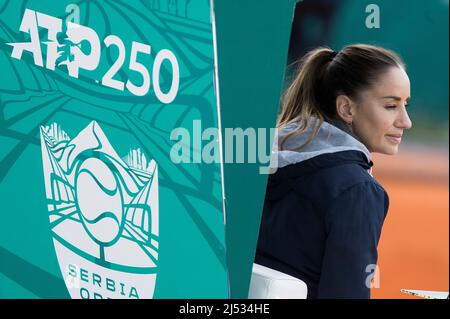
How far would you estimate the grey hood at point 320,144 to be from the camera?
2070 millimetres

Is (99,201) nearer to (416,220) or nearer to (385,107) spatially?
(385,107)

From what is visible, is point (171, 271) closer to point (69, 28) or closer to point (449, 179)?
point (69, 28)

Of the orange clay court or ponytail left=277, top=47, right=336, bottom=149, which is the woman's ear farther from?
the orange clay court

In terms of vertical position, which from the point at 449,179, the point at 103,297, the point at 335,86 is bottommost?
the point at 103,297

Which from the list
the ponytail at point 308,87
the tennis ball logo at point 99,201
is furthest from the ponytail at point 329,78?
the tennis ball logo at point 99,201

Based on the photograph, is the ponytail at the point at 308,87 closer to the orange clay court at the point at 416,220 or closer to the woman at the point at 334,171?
the woman at the point at 334,171

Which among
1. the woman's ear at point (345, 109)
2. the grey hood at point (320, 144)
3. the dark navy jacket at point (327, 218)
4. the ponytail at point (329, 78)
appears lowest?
the dark navy jacket at point (327, 218)

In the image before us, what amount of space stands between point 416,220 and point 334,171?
36.1 inches

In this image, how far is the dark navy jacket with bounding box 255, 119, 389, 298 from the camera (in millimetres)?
1933

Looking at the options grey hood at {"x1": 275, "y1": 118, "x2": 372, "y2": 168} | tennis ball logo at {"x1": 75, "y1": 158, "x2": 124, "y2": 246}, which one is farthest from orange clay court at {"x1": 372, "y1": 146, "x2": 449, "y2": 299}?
tennis ball logo at {"x1": 75, "y1": 158, "x2": 124, "y2": 246}

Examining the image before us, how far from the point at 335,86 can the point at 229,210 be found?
22.9 inches

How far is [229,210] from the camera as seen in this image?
187 cm

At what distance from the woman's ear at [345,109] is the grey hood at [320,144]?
25mm

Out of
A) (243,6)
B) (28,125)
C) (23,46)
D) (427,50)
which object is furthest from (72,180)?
(427,50)
